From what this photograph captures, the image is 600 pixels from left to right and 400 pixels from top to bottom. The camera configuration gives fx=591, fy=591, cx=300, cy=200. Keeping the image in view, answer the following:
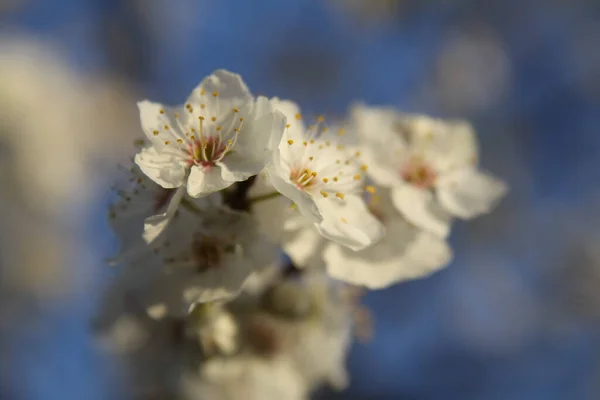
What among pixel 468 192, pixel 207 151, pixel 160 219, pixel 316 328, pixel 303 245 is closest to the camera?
pixel 160 219

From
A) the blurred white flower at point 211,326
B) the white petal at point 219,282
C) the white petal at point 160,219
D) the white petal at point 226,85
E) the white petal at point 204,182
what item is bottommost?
the blurred white flower at point 211,326

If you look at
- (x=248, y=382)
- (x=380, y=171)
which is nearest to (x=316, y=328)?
(x=248, y=382)

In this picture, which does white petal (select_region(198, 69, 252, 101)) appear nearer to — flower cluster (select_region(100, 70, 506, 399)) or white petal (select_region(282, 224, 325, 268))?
flower cluster (select_region(100, 70, 506, 399))

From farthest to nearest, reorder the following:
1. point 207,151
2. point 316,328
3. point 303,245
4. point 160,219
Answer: point 316,328, point 303,245, point 207,151, point 160,219

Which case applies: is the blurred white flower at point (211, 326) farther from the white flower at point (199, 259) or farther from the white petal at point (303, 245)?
the white petal at point (303, 245)

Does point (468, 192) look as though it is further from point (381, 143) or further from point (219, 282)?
point (219, 282)

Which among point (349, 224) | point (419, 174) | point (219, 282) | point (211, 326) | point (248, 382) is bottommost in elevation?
point (248, 382)

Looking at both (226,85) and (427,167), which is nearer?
(226,85)

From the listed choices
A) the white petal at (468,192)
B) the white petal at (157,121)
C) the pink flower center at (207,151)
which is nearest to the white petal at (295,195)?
the pink flower center at (207,151)
